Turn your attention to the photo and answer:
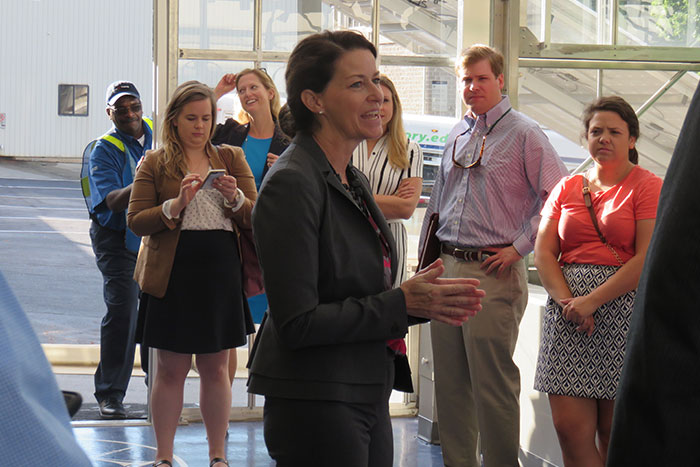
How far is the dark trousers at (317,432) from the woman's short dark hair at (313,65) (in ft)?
1.95

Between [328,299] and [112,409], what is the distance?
11.1 ft

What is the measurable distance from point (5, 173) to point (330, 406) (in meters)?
22.2

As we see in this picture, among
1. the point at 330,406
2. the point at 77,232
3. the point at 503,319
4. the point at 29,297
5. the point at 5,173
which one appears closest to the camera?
the point at 330,406

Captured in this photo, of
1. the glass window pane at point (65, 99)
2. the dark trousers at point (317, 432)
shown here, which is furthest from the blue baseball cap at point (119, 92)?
the glass window pane at point (65, 99)

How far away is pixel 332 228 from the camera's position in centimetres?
177

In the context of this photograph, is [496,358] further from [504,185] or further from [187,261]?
[187,261]

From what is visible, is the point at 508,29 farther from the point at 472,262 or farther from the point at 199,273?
the point at 199,273

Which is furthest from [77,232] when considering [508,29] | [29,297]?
[508,29]

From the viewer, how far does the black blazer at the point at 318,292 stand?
1709 millimetres

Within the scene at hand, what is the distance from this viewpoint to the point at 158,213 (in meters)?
3.49

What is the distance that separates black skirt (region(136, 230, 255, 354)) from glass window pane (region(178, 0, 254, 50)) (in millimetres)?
1481

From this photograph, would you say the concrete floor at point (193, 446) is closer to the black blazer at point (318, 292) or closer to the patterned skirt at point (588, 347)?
the patterned skirt at point (588, 347)

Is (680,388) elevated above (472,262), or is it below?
above

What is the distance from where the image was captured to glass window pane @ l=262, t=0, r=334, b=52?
4688 millimetres
